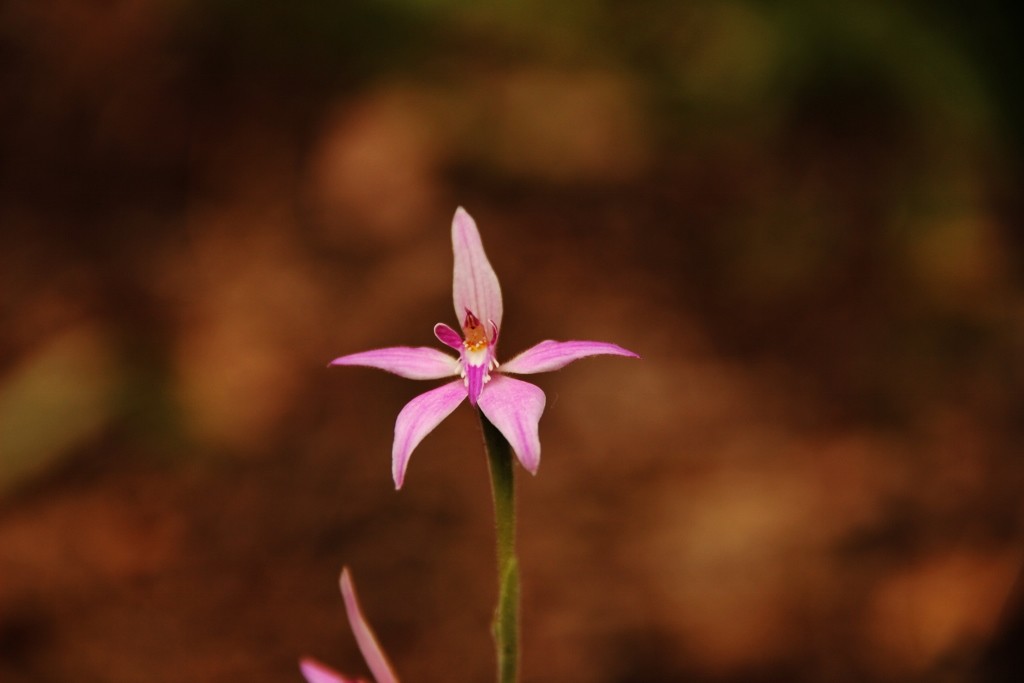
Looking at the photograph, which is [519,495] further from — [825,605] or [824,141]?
[824,141]

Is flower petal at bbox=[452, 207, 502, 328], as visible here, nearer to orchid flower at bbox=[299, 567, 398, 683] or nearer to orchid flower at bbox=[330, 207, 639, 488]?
orchid flower at bbox=[330, 207, 639, 488]

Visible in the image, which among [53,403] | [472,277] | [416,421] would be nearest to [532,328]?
[53,403]

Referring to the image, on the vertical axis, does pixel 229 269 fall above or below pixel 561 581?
above

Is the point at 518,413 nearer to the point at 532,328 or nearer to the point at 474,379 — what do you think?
the point at 474,379

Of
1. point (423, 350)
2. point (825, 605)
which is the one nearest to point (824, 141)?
point (825, 605)

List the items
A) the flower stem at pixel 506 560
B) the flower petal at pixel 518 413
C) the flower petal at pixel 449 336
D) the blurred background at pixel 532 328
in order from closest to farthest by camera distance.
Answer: the flower petal at pixel 518 413, the flower stem at pixel 506 560, the flower petal at pixel 449 336, the blurred background at pixel 532 328

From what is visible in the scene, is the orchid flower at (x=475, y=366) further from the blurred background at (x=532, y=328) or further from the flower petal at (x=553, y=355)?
the blurred background at (x=532, y=328)

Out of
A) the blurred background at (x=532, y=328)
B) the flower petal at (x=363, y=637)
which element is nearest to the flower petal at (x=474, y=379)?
the flower petal at (x=363, y=637)
